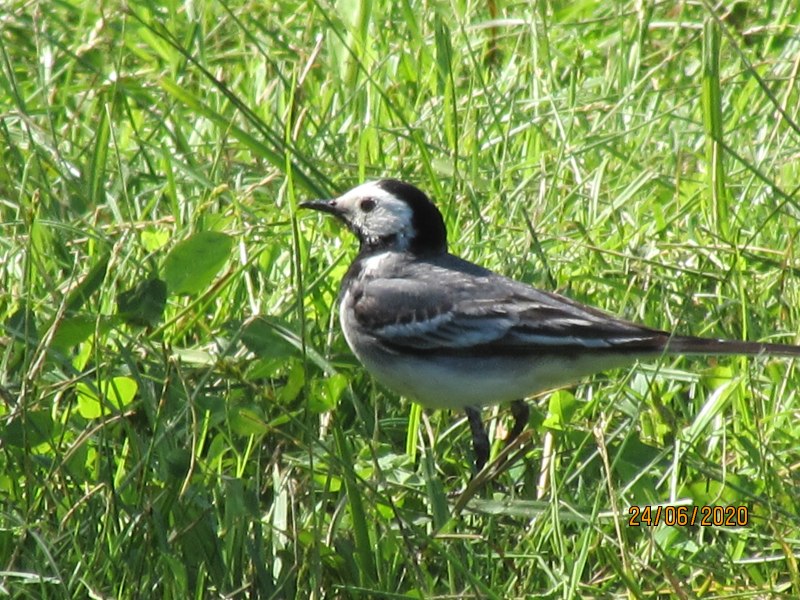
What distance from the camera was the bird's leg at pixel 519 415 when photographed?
Answer: 465 centimetres

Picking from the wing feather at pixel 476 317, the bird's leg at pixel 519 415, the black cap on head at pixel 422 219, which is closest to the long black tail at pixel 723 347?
the wing feather at pixel 476 317

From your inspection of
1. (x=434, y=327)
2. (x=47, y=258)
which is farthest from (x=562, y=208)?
(x=47, y=258)

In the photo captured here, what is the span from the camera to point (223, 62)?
711 centimetres

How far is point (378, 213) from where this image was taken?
516cm

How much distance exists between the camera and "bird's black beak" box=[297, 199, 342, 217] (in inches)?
202

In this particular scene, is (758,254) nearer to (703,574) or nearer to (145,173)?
(703,574)

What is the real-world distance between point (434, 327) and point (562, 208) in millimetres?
1179

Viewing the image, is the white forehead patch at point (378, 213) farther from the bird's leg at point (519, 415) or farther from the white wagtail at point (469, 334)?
the bird's leg at point (519, 415)

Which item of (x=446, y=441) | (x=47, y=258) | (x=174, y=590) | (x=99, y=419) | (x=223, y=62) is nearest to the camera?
(x=174, y=590)
